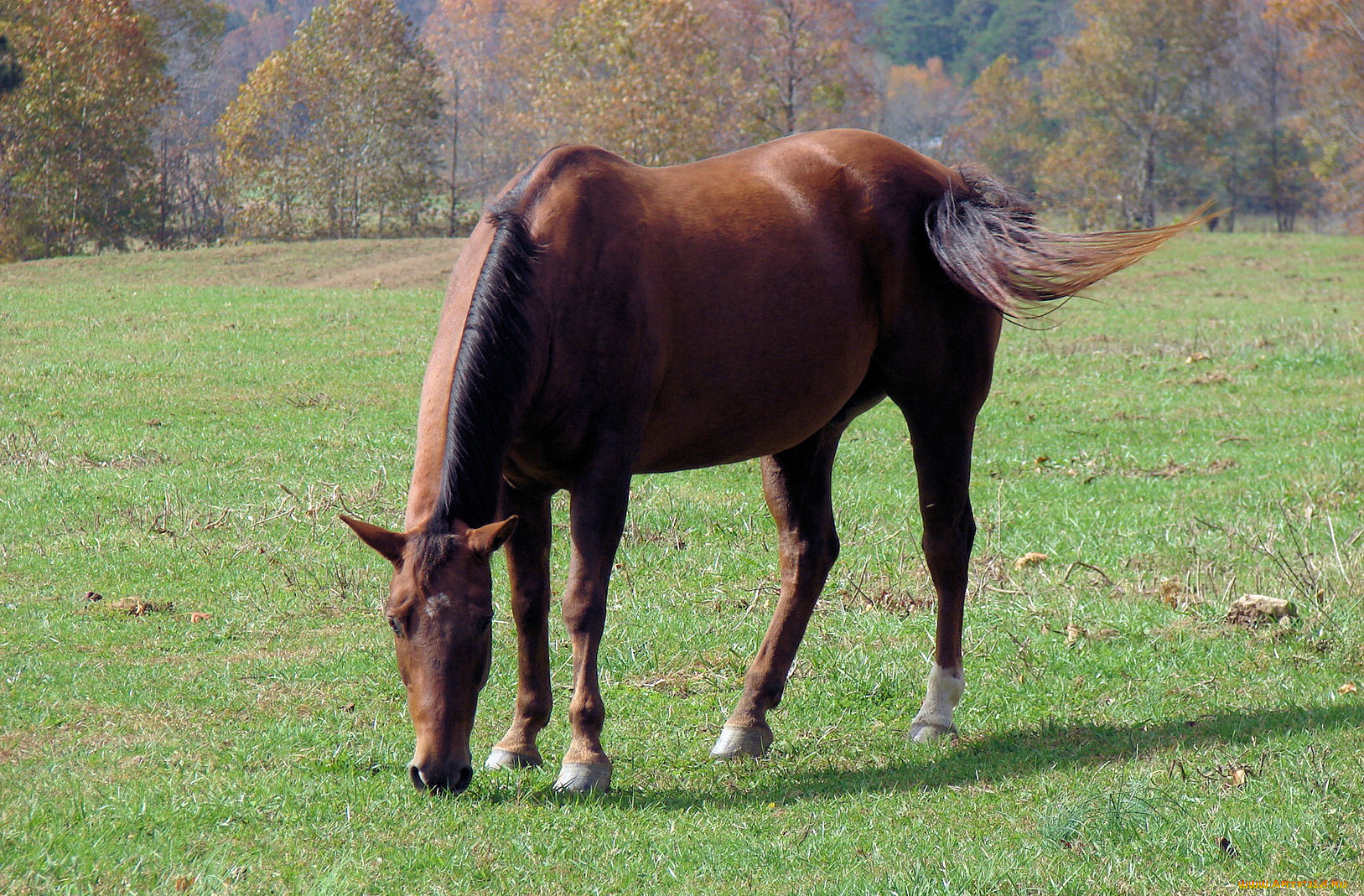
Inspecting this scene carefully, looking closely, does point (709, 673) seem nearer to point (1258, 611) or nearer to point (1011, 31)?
point (1258, 611)

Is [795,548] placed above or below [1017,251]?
below

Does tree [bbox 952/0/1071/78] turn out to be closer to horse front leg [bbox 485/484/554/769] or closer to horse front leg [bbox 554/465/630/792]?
horse front leg [bbox 485/484/554/769]

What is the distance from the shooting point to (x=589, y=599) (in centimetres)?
392

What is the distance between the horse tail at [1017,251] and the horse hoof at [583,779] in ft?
7.15

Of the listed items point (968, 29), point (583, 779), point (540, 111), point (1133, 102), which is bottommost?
point (968, 29)

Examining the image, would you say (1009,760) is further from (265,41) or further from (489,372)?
(265,41)

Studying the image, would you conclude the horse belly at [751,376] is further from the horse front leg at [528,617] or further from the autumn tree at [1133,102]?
the autumn tree at [1133,102]

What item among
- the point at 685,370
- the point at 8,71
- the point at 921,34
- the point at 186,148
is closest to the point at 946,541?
the point at 685,370

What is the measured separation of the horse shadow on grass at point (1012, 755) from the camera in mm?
3992

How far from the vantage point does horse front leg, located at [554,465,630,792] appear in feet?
12.8

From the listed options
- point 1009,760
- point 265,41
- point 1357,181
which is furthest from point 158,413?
point 265,41

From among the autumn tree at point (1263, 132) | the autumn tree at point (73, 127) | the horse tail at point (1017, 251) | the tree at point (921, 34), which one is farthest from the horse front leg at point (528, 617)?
the tree at point (921, 34)

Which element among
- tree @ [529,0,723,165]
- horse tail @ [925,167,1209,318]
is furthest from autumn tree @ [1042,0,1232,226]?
horse tail @ [925,167,1209,318]

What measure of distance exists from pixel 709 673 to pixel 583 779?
1401 mm
